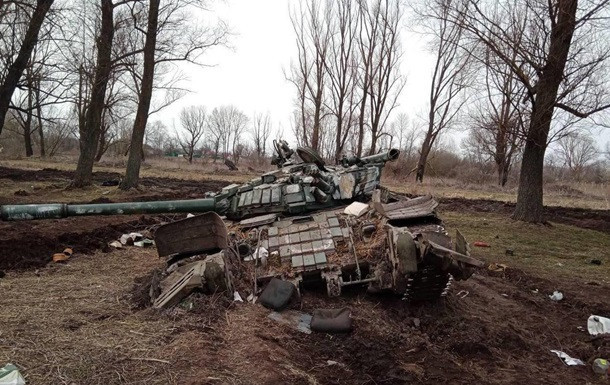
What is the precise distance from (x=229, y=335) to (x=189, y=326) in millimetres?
395

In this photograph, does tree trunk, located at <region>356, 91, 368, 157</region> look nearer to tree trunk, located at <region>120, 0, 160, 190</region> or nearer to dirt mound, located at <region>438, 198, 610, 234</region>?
dirt mound, located at <region>438, 198, 610, 234</region>

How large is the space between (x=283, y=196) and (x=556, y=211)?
13590 mm

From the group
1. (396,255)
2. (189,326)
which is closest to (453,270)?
(396,255)

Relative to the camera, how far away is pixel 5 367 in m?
3.40

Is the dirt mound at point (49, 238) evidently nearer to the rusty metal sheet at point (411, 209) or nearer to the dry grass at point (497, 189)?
the rusty metal sheet at point (411, 209)

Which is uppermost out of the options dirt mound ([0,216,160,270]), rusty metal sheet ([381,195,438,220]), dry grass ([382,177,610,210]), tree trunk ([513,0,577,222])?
tree trunk ([513,0,577,222])

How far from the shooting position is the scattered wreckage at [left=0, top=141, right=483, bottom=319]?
16.7 ft

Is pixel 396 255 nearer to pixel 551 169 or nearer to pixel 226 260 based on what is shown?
pixel 226 260

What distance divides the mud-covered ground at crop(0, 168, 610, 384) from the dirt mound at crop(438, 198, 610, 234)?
8060 mm

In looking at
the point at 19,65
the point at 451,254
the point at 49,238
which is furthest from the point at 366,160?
the point at 19,65

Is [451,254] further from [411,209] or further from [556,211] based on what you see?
[556,211]

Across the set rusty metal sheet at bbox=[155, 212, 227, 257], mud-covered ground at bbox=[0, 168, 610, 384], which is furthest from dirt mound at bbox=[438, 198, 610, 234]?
rusty metal sheet at bbox=[155, 212, 227, 257]

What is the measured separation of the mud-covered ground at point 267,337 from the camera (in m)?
3.82

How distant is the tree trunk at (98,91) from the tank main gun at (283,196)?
9880 millimetres
